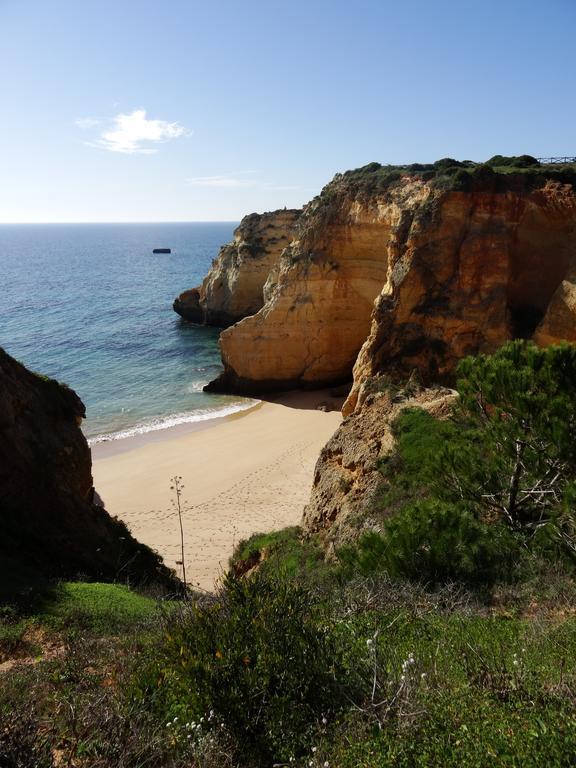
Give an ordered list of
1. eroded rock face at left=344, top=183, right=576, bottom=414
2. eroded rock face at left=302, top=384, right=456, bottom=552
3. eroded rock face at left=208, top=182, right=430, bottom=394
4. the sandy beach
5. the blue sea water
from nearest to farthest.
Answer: eroded rock face at left=302, top=384, right=456, bottom=552 → the sandy beach → eroded rock face at left=344, top=183, right=576, bottom=414 → eroded rock face at left=208, top=182, right=430, bottom=394 → the blue sea water

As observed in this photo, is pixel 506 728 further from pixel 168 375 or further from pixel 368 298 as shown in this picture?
pixel 168 375

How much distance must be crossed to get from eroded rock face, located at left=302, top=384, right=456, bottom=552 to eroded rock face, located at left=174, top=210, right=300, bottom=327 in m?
32.7

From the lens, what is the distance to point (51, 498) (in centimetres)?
1301

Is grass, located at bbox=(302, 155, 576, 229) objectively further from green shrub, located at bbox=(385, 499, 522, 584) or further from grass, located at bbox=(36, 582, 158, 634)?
grass, located at bbox=(36, 582, 158, 634)

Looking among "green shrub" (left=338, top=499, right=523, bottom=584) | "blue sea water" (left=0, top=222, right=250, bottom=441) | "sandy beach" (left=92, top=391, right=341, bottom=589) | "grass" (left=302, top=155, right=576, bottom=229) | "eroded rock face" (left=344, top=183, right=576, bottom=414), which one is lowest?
"sandy beach" (left=92, top=391, right=341, bottom=589)

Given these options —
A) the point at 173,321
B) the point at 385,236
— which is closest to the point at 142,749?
the point at 385,236

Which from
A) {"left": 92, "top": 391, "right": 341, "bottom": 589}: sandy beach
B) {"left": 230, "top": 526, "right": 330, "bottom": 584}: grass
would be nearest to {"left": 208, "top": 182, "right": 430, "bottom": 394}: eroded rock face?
{"left": 92, "top": 391, "right": 341, "bottom": 589}: sandy beach

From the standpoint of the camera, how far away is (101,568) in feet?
42.9

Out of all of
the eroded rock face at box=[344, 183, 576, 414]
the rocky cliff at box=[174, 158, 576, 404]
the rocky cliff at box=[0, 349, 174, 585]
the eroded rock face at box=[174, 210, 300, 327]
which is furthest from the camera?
the eroded rock face at box=[174, 210, 300, 327]

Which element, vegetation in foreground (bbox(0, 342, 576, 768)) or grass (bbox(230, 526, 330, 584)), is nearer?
vegetation in foreground (bbox(0, 342, 576, 768))

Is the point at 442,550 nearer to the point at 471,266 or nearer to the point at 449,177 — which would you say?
the point at 471,266

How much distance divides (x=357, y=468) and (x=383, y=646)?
8822mm

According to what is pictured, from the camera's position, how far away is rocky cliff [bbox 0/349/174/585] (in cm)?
1224

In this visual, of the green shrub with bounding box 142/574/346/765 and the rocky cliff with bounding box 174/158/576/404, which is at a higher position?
the rocky cliff with bounding box 174/158/576/404
